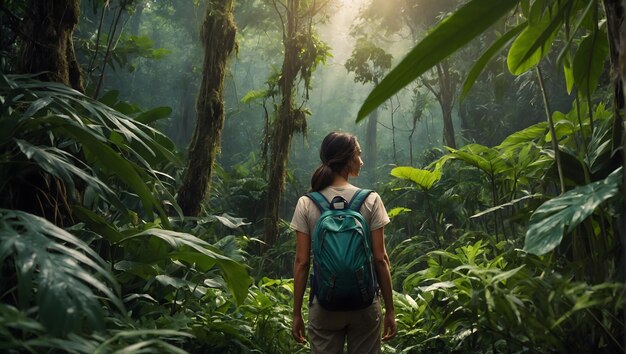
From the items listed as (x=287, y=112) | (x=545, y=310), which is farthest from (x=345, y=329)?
(x=287, y=112)

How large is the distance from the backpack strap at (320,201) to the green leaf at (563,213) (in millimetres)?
995

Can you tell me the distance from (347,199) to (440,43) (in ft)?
3.65

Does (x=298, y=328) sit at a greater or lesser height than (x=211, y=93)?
lesser

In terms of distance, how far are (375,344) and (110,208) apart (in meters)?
2.09

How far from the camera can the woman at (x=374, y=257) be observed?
103 inches

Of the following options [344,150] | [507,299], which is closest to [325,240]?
[344,150]

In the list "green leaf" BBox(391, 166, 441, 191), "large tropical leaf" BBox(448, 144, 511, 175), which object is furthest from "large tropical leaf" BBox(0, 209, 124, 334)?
"green leaf" BBox(391, 166, 441, 191)

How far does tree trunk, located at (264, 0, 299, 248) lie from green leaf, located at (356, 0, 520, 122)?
574cm

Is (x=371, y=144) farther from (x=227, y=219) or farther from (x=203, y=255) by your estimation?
(x=203, y=255)

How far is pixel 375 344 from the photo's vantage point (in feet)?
8.76

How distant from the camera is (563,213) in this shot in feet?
5.80

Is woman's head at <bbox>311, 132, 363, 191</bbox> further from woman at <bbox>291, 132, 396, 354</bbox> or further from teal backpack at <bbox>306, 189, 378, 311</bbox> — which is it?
teal backpack at <bbox>306, 189, 378, 311</bbox>

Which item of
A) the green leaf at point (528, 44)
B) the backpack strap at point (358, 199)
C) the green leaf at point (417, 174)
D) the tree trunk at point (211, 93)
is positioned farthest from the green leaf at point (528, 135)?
the tree trunk at point (211, 93)

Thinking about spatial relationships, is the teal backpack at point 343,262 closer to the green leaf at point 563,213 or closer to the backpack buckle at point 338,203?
the backpack buckle at point 338,203
